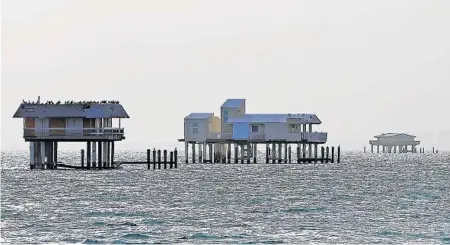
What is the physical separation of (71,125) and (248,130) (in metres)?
27.8

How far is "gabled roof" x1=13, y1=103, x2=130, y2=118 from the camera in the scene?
292ft

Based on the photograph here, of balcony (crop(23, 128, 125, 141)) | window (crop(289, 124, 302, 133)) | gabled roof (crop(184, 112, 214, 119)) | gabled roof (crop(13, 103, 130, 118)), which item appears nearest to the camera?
balcony (crop(23, 128, 125, 141))

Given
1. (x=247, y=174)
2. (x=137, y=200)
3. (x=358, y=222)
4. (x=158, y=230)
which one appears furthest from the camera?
(x=247, y=174)

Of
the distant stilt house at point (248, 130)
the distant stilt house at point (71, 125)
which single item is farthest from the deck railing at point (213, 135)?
the distant stilt house at point (71, 125)

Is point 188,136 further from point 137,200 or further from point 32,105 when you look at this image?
point 137,200

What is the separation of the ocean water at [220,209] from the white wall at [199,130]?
27603mm

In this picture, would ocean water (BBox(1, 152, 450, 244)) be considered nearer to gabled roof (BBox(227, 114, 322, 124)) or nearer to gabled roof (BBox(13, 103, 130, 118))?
gabled roof (BBox(13, 103, 130, 118))

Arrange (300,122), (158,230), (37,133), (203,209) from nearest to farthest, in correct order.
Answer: (158,230), (203,209), (37,133), (300,122)

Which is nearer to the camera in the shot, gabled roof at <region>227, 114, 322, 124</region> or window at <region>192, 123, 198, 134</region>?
gabled roof at <region>227, 114, 322, 124</region>

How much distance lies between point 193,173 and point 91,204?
119 feet

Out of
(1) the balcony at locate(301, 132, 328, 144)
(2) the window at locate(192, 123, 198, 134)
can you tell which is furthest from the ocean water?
(2) the window at locate(192, 123, 198, 134)

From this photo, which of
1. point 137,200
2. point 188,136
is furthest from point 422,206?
point 188,136

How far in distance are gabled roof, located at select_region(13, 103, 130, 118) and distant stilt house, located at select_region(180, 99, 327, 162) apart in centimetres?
2461

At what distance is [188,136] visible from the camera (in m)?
118
